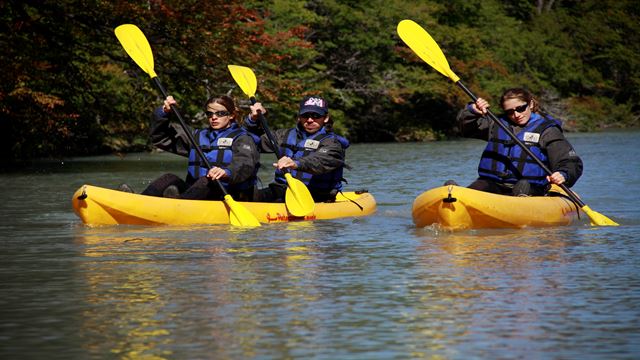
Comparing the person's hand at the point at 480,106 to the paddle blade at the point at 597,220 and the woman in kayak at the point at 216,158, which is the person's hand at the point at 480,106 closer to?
the paddle blade at the point at 597,220

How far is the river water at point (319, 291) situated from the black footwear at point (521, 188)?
41 centimetres

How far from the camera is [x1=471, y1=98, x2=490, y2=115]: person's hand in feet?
32.8

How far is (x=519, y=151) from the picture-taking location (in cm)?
1016

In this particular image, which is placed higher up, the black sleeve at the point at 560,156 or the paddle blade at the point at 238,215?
the black sleeve at the point at 560,156

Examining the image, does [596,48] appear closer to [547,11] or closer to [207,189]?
[547,11]

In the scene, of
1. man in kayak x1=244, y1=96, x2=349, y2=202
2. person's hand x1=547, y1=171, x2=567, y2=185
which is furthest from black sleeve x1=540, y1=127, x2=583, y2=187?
man in kayak x1=244, y1=96, x2=349, y2=202

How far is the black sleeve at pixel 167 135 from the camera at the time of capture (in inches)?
412

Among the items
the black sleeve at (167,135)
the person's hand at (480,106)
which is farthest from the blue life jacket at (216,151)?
the person's hand at (480,106)

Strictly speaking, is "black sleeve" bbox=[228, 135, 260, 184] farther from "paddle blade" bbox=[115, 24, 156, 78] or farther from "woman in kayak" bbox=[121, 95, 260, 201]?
"paddle blade" bbox=[115, 24, 156, 78]

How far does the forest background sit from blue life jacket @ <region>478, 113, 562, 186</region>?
328 inches

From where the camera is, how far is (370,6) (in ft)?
108

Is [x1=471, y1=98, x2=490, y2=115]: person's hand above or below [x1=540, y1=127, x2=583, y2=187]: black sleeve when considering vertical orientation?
above

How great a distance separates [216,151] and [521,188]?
2352mm

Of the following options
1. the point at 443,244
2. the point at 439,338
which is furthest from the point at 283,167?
the point at 439,338
